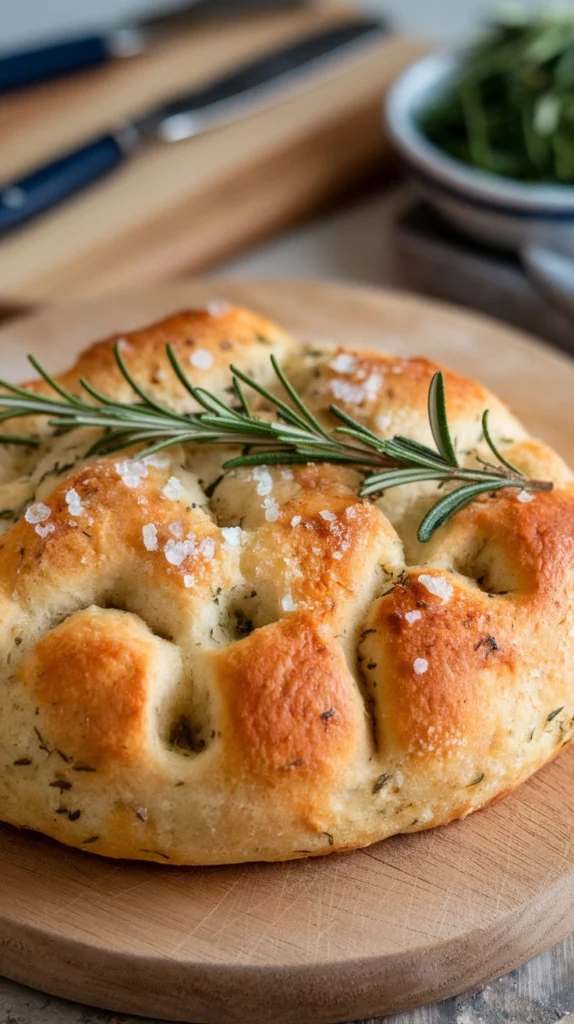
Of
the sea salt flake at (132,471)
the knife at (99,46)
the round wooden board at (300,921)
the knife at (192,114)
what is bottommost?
the round wooden board at (300,921)

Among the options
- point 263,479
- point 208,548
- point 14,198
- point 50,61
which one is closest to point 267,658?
point 208,548

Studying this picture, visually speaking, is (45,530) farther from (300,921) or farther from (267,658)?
(300,921)

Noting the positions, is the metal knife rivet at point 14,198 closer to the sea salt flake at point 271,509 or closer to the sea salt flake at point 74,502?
the sea salt flake at point 74,502

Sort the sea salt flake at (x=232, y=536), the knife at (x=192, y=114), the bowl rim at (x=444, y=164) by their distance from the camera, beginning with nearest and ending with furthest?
the sea salt flake at (x=232, y=536) → the bowl rim at (x=444, y=164) → the knife at (x=192, y=114)

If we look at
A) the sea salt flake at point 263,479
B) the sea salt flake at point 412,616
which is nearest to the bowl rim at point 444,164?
the sea salt flake at point 263,479

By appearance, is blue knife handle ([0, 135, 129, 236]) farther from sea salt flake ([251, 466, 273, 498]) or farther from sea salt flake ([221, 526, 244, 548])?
sea salt flake ([221, 526, 244, 548])

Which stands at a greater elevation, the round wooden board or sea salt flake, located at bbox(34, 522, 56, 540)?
sea salt flake, located at bbox(34, 522, 56, 540)

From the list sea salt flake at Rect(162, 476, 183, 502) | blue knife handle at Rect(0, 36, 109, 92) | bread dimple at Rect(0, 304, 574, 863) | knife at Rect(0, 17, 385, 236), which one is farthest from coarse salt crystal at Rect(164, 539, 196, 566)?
blue knife handle at Rect(0, 36, 109, 92)
